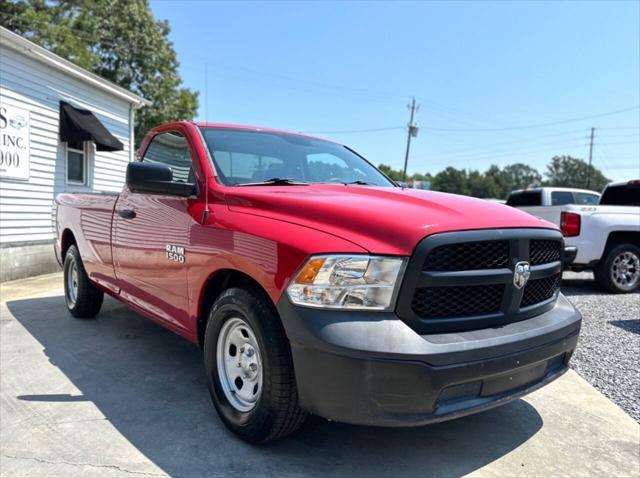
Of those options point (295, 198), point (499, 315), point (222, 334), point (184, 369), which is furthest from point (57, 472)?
point (499, 315)

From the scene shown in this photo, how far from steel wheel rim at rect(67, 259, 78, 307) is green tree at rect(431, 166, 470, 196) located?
100m

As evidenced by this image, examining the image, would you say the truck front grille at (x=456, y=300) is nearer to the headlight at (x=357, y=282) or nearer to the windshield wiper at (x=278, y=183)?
the headlight at (x=357, y=282)

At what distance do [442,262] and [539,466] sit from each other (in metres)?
1.29

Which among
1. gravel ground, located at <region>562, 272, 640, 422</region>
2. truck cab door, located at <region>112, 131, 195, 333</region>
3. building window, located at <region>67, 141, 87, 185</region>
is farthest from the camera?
building window, located at <region>67, 141, 87, 185</region>

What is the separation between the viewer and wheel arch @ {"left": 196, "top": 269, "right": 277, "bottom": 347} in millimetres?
2572

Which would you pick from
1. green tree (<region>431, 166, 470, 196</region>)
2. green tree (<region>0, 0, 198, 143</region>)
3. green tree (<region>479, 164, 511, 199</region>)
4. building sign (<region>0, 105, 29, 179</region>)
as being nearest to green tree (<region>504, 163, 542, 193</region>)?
green tree (<region>479, 164, 511, 199</region>)

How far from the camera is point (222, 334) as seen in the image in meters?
2.73

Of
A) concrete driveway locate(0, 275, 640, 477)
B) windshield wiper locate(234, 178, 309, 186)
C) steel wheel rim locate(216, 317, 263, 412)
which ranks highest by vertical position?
windshield wiper locate(234, 178, 309, 186)

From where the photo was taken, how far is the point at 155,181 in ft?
9.74

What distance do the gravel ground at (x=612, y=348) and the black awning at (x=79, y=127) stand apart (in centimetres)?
881

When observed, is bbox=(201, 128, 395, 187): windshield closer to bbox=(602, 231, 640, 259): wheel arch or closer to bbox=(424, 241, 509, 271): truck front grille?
bbox=(424, 241, 509, 271): truck front grille

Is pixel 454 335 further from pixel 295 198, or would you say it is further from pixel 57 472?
pixel 57 472

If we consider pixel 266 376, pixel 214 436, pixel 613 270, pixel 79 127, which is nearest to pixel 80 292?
pixel 214 436

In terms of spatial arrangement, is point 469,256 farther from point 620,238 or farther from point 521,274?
point 620,238
